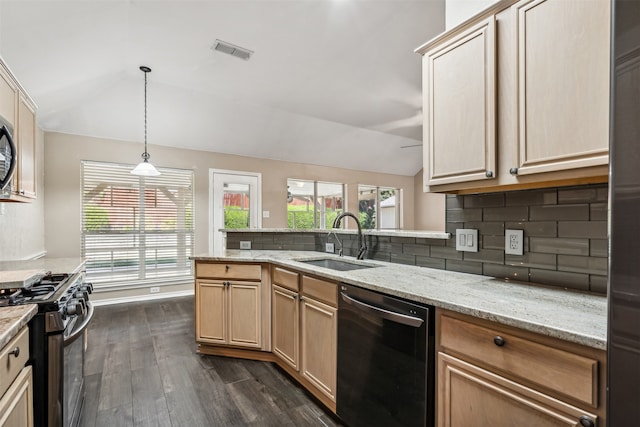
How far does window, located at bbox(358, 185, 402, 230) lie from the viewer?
7.51 metres

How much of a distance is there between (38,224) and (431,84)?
181 inches

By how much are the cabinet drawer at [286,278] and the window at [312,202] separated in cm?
365

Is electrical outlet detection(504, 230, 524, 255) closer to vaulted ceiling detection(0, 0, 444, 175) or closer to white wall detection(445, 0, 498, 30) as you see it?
white wall detection(445, 0, 498, 30)

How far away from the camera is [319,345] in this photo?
6.31 ft

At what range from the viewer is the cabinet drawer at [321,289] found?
1798 mm

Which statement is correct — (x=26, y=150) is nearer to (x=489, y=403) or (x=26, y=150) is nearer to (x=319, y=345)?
(x=319, y=345)

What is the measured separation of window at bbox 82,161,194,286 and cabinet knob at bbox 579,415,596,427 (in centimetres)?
429

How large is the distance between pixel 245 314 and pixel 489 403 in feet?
6.23

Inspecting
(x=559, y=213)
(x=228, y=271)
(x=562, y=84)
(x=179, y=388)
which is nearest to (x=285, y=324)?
(x=228, y=271)

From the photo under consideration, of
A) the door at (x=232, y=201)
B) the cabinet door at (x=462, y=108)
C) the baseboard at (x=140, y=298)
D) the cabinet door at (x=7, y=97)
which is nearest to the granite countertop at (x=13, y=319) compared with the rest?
the cabinet door at (x=7, y=97)

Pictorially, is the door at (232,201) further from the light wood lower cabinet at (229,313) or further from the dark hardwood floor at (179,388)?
the light wood lower cabinet at (229,313)

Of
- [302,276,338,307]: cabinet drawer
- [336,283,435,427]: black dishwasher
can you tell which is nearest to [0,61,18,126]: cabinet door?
[302,276,338,307]: cabinet drawer

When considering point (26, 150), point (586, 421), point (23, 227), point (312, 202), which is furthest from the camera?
point (312, 202)

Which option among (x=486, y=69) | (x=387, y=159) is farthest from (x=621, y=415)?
(x=387, y=159)
